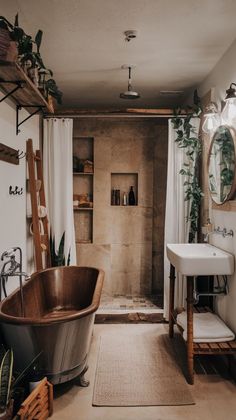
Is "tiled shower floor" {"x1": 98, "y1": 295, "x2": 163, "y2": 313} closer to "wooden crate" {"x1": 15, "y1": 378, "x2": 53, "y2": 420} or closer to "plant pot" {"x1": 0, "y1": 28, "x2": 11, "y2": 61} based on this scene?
"wooden crate" {"x1": 15, "y1": 378, "x2": 53, "y2": 420}

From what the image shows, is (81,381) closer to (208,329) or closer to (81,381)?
(81,381)

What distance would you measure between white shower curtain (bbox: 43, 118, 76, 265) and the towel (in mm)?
1587

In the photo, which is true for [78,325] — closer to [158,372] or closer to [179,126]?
[158,372]

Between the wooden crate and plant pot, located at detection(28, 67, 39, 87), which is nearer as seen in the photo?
the wooden crate

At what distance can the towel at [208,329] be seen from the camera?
2704mm

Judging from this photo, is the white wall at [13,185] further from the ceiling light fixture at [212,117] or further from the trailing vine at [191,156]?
the ceiling light fixture at [212,117]

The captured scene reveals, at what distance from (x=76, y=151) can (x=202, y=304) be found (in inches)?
109

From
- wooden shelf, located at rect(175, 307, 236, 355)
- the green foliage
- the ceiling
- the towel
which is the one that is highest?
the ceiling

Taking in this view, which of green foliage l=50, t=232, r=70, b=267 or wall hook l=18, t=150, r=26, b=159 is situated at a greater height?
wall hook l=18, t=150, r=26, b=159

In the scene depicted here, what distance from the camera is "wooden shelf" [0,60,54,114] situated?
213cm

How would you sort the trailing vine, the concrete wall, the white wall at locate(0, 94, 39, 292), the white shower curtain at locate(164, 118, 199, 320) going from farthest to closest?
the concrete wall < the white shower curtain at locate(164, 118, 199, 320) < the trailing vine < the white wall at locate(0, 94, 39, 292)

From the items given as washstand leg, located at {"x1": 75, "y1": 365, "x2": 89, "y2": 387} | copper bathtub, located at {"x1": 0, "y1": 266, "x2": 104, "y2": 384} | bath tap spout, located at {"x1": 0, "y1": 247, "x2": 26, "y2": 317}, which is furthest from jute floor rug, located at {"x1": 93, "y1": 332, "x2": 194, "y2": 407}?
bath tap spout, located at {"x1": 0, "y1": 247, "x2": 26, "y2": 317}

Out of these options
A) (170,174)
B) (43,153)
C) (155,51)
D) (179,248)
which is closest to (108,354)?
(179,248)

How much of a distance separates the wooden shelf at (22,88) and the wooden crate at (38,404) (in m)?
1.95
